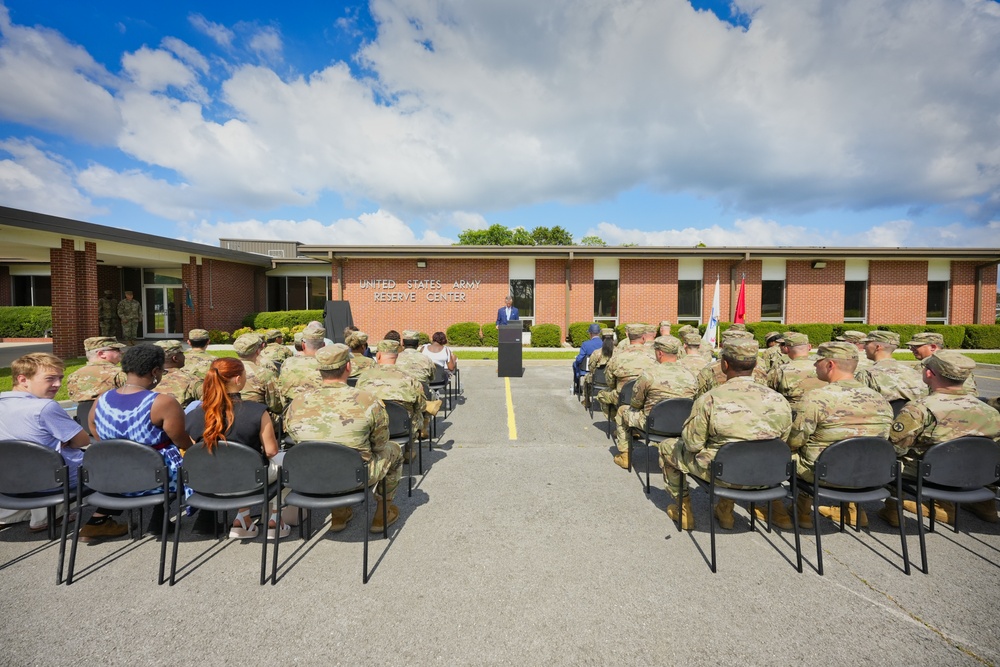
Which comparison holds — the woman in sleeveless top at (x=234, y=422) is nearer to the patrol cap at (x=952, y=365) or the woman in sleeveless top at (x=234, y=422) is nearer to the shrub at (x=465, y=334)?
the patrol cap at (x=952, y=365)

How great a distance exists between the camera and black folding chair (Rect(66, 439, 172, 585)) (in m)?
2.95

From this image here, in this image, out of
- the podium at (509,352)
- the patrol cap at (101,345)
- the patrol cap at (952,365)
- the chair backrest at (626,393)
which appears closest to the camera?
the patrol cap at (952,365)

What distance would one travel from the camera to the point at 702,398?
11.2 feet

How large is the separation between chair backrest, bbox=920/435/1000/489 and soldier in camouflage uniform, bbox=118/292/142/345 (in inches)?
864

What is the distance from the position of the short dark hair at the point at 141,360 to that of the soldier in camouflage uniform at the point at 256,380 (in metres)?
0.85

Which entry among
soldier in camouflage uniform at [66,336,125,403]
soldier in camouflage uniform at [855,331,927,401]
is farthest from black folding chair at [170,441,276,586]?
soldier in camouflage uniform at [855,331,927,401]

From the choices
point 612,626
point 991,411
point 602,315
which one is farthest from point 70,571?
point 602,315

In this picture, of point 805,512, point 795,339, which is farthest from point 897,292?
point 805,512

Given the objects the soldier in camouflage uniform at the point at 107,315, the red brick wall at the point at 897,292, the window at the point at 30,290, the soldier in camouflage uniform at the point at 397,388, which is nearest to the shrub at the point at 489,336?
the soldier in camouflage uniform at the point at 397,388

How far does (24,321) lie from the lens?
19.2 metres

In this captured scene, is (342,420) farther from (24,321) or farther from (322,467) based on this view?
(24,321)

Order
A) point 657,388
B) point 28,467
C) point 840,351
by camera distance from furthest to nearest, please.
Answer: point 657,388 → point 840,351 → point 28,467

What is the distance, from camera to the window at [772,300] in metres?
18.8

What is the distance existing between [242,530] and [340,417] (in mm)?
1363
